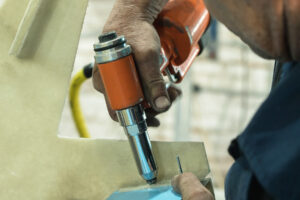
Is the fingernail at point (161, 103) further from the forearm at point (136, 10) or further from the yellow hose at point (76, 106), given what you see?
the yellow hose at point (76, 106)

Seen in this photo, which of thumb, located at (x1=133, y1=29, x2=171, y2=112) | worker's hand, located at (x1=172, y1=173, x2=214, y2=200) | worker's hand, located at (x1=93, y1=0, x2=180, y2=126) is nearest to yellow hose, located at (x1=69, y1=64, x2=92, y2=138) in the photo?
worker's hand, located at (x1=93, y1=0, x2=180, y2=126)

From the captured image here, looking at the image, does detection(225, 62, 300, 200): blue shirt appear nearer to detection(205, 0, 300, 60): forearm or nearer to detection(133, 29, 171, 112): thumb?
detection(205, 0, 300, 60): forearm

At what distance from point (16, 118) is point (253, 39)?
19.1 inches

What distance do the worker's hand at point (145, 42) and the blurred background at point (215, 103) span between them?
1532 millimetres

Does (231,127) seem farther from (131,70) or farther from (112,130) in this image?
(131,70)

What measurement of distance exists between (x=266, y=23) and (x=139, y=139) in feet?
1.07

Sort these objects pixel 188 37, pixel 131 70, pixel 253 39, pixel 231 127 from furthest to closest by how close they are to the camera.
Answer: pixel 231 127
pixel 188 37
pixel 131 70
pixel 253 39

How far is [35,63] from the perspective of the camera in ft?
2.74

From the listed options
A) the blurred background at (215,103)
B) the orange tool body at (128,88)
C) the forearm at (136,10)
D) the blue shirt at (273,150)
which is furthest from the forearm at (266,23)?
the blurred background at (215,103)

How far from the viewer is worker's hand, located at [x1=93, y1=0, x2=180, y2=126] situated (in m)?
0.82

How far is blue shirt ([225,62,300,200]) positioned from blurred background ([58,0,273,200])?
74.1 inches

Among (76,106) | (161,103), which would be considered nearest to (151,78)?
(161,103)

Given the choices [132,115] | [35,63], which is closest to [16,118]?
[35,63]

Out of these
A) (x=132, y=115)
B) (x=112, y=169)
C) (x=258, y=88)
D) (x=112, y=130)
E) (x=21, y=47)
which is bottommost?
(x=258, y=88)
